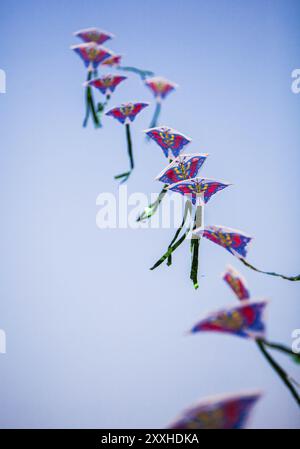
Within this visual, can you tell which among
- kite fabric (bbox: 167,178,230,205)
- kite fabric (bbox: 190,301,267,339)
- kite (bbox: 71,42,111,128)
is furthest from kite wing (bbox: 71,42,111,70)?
kite fabric (bbox: 190,301,267,339)

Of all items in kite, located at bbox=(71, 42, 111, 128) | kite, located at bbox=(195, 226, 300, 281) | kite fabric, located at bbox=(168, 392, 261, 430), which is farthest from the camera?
kite, located at bbox=(71, 42, 111, 128)

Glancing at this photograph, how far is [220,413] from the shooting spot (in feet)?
0.86

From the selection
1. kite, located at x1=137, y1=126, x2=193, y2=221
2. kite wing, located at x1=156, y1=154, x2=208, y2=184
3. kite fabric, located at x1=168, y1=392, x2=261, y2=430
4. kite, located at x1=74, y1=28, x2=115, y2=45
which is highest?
kite, located at x1=74, y1=28, x2=115, y2=45

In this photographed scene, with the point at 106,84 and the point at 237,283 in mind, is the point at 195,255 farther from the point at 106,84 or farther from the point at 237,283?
the point at 106,84

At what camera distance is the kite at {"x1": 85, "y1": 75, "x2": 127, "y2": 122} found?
70 centimetres

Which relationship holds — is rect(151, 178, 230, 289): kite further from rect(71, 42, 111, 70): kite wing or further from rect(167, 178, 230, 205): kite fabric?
rect(71, 42, 111, 70): kite wing

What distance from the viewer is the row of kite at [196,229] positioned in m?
0.27

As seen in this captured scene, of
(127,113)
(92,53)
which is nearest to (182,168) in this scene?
(127,113)

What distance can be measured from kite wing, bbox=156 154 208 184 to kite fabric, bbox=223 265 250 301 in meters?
0.25

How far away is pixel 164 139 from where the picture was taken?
A: 59cm

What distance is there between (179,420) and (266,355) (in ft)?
0.35

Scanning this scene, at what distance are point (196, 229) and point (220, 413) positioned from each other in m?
0.23
